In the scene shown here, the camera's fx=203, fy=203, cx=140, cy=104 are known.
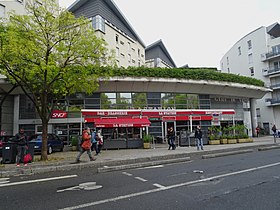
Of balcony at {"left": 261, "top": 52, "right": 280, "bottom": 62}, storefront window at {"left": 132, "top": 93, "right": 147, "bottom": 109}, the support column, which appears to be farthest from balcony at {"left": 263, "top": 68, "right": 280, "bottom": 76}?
storefront window at {"left": 132, "top": 93, "right": 147, "bottom": 109}

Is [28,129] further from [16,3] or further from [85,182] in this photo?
[85,182]

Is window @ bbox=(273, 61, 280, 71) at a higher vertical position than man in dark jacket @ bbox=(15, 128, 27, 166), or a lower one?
higher

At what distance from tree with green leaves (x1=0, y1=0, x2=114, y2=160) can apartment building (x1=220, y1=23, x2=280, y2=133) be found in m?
35.1

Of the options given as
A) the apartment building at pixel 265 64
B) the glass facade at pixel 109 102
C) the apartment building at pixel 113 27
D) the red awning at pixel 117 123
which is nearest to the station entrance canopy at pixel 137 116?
the red awning at pixel 117 123

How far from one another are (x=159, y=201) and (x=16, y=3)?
88.1ft

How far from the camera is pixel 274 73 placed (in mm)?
→ 37375

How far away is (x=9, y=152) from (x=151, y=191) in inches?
333

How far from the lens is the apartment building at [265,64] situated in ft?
122

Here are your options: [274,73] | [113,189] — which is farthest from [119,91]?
[274,73]

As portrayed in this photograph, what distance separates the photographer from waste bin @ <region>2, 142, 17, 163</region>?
1038cm

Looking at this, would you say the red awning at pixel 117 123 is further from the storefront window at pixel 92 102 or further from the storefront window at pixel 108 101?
the storefront window at pixel 92 102

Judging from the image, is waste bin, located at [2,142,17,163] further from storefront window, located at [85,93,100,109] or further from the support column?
the support column

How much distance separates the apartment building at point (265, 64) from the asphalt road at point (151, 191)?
34760 millimetres

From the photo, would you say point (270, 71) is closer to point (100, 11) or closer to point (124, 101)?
point (124, 101)
